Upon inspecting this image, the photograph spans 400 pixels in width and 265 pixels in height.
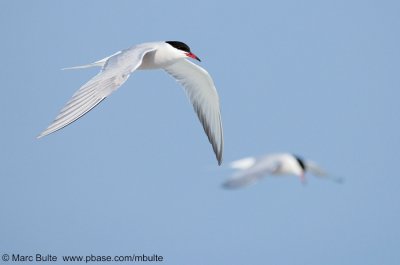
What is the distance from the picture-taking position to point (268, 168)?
263 inches

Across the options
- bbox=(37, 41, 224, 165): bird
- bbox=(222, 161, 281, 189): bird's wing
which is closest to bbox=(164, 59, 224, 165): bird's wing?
bbox=(37, 41, 224, 165): bird

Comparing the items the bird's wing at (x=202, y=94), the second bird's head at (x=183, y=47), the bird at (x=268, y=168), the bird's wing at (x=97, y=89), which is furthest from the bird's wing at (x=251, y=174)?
the bird's wing at (x=202, y=94)

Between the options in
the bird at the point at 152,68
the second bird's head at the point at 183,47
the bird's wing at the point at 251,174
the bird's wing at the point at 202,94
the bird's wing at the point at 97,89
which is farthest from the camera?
the bird's wing at the point at 202,94

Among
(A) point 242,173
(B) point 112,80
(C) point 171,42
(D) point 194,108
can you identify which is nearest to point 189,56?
(C) point 171,42

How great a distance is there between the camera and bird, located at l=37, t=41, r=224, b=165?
262 inches

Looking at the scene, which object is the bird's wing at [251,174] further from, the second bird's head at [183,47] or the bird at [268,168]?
the second bird's head at [183,47]

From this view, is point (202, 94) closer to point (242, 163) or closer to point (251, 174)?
point (242, 163)

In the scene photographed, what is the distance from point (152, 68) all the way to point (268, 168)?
3.24m

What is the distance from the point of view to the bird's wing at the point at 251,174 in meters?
6.09

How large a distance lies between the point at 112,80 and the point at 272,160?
65.7 inches

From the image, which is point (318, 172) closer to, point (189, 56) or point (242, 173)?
point (242, 173)

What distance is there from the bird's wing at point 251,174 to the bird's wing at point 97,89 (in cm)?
140

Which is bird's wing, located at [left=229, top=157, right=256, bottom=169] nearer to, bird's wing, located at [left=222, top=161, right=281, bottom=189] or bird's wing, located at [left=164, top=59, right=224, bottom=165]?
bird's wing, located at [left=222, top=161, right=281, bottom=189]

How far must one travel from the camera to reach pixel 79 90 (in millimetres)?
6852
